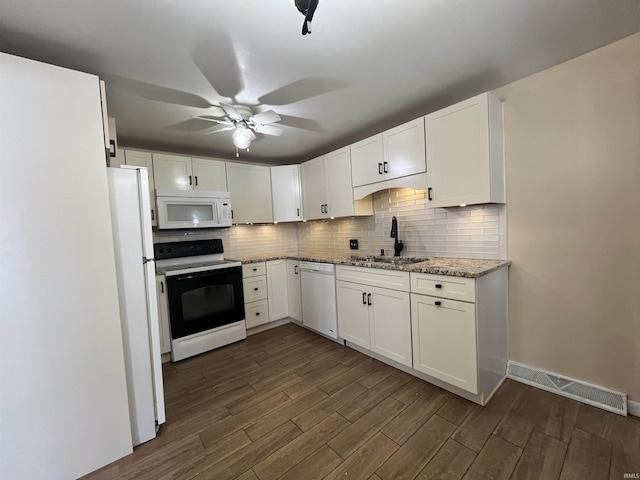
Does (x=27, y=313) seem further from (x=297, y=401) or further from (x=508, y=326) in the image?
(x=508, y=326)

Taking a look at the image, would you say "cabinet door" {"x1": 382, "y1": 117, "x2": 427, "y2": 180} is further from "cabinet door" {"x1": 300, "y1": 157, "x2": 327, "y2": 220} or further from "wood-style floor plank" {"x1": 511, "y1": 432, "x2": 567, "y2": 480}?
"wood-style floor plank" {"x1": 511, "y1": 432, "x2": 567, "y2": 480}

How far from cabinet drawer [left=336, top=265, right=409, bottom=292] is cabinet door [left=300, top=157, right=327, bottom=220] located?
101cm

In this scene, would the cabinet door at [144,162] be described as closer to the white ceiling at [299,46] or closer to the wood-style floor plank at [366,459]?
the white ceiling at [299,46]

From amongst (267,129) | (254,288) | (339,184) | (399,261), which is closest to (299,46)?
(267,129)

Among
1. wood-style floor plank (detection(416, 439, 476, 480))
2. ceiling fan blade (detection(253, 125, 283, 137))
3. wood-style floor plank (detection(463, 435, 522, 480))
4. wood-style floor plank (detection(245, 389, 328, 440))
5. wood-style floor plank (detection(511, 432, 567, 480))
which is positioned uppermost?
ceiling fan blade (detection(253, 125, 283, 137))

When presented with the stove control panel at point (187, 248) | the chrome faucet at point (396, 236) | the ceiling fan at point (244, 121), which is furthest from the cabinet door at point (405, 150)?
the stove control panel at point (187, 248)

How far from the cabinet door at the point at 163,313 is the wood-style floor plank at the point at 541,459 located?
9.70 feet

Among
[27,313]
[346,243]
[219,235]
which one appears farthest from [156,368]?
[346,243]

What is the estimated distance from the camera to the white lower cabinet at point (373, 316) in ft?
7.48

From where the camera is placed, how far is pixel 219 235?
12.1 feet

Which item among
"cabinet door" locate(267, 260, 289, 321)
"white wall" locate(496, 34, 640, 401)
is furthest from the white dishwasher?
"white wall" locate(496, 34, 640, 401)

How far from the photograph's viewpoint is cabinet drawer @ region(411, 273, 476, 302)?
182 centimetres

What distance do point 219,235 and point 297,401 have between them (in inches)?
96.4

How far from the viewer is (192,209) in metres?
3.16
